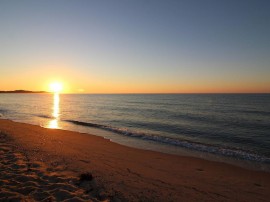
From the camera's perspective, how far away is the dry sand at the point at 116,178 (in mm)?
6266

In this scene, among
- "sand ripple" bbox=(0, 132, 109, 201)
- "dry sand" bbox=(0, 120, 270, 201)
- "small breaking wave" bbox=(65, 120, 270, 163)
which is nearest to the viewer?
"sand ripple" bbox=(0, 132, 109, 201)

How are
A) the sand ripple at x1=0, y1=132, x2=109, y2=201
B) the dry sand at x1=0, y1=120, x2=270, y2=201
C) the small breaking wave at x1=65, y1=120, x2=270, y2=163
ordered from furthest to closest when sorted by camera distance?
1. the small breaking wave at x1=65, y1=120, x2=270, y2=163
2. the dry sand at x1=0, y1=120, x2=270, y2=201
3. the sand ripple at x1=0, y1=132, x2=109, y2=201

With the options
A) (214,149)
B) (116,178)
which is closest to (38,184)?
(116,178)

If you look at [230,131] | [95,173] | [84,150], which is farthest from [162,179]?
Result: [230,131]

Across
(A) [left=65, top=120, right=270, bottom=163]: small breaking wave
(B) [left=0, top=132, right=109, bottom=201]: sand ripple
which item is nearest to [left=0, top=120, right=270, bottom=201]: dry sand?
(B) [left=0, top=132, right=109, bottom=201]: sand ripple

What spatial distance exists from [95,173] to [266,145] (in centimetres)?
1485

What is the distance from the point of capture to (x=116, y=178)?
7.79 meters

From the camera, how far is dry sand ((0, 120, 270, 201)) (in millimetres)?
6266

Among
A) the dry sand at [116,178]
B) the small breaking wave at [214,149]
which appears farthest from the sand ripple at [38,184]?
the small breaking wave at [214,149]

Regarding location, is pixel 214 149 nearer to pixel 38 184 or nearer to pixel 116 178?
pixel 116 178

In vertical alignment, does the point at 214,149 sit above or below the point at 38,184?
below

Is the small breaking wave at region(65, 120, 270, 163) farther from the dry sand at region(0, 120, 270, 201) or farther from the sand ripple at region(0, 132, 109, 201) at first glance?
the sand ripple at region(0, 132, 109, 201)

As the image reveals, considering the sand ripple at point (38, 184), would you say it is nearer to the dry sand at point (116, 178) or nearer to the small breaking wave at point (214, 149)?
the dry sand at point (116, 178)

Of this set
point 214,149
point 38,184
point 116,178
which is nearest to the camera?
point 38,184
